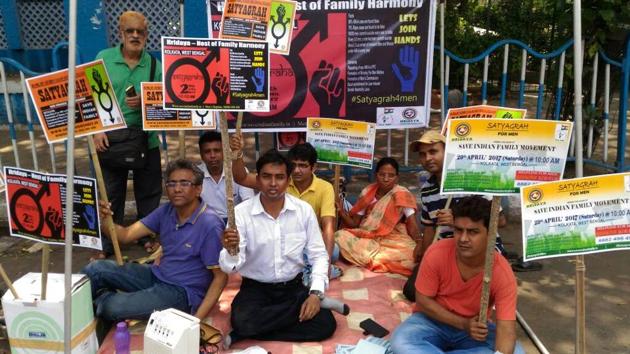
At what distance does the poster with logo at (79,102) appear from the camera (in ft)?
9.62

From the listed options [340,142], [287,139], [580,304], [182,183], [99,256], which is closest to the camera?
[580,304]

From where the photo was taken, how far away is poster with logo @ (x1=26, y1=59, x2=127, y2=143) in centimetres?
293

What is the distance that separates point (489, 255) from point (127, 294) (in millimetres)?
2158

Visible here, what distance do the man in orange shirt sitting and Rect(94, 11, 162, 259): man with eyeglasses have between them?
8.46ft

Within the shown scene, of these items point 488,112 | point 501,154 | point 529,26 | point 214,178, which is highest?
point 529,26

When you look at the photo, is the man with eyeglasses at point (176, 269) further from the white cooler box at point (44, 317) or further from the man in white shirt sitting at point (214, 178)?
the man in white shirt sitting at point (214, 178)

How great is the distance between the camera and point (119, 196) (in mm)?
4520

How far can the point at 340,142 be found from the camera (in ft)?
14.3

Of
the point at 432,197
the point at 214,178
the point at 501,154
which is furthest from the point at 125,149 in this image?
the point at 501,154

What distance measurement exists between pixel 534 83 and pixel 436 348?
35.0ft

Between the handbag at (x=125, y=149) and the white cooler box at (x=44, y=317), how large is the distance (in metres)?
1.39

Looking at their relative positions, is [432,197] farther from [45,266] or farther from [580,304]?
[45,266]

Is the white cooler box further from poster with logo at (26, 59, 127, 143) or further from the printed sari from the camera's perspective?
the printed sari

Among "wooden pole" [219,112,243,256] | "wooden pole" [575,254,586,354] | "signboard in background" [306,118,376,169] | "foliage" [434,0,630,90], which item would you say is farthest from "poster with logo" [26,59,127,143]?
"foliage" [434,0,630,90]
